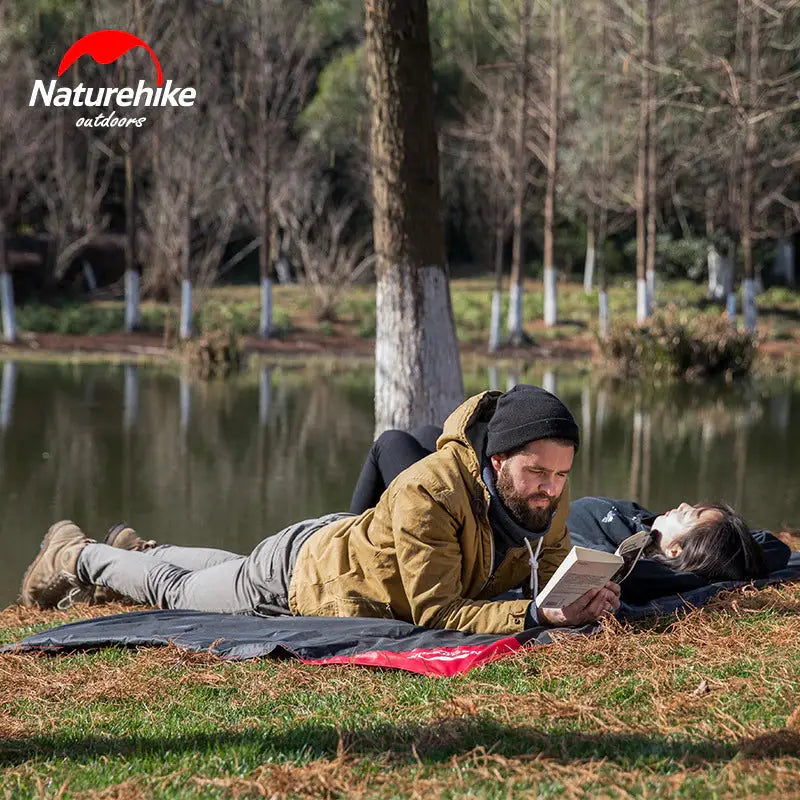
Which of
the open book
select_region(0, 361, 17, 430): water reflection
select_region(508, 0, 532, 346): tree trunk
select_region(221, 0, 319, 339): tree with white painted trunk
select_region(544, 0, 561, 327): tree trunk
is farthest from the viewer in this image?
select_region(544, 0, 561, 327): tree trunk

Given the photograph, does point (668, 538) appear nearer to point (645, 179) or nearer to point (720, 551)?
point (720, 551)

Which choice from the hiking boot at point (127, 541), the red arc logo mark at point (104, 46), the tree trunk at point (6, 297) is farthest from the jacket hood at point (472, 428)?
the red arc logo mark at point (104, 46)

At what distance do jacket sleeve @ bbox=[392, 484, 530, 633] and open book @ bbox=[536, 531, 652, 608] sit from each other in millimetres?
198

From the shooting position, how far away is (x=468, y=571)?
476 centimetres

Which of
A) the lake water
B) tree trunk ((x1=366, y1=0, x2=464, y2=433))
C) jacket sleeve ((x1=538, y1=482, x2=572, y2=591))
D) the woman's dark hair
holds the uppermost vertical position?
tree trunk ((x1=366, y1=0, x2=464, y2=433))

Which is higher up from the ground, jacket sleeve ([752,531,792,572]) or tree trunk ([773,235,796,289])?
Result: tree trunk ([773,235,796,289])

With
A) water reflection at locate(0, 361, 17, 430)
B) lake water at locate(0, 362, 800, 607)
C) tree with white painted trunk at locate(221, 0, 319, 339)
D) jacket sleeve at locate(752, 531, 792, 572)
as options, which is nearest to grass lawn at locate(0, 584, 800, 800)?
jacket sleeve at locate(752, 531, 792, 572)

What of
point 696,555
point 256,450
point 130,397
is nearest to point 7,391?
point 130,397

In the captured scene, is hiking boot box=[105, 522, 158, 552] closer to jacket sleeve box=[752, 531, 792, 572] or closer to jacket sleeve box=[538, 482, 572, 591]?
jacket sleeve box=[538, 482, 572, 591]

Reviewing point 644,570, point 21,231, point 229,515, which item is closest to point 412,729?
point 644,570

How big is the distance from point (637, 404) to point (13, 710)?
600 inches

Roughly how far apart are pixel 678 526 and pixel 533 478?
67.0 inches

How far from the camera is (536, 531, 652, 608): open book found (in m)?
4.22

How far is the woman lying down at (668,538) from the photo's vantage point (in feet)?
18.3
